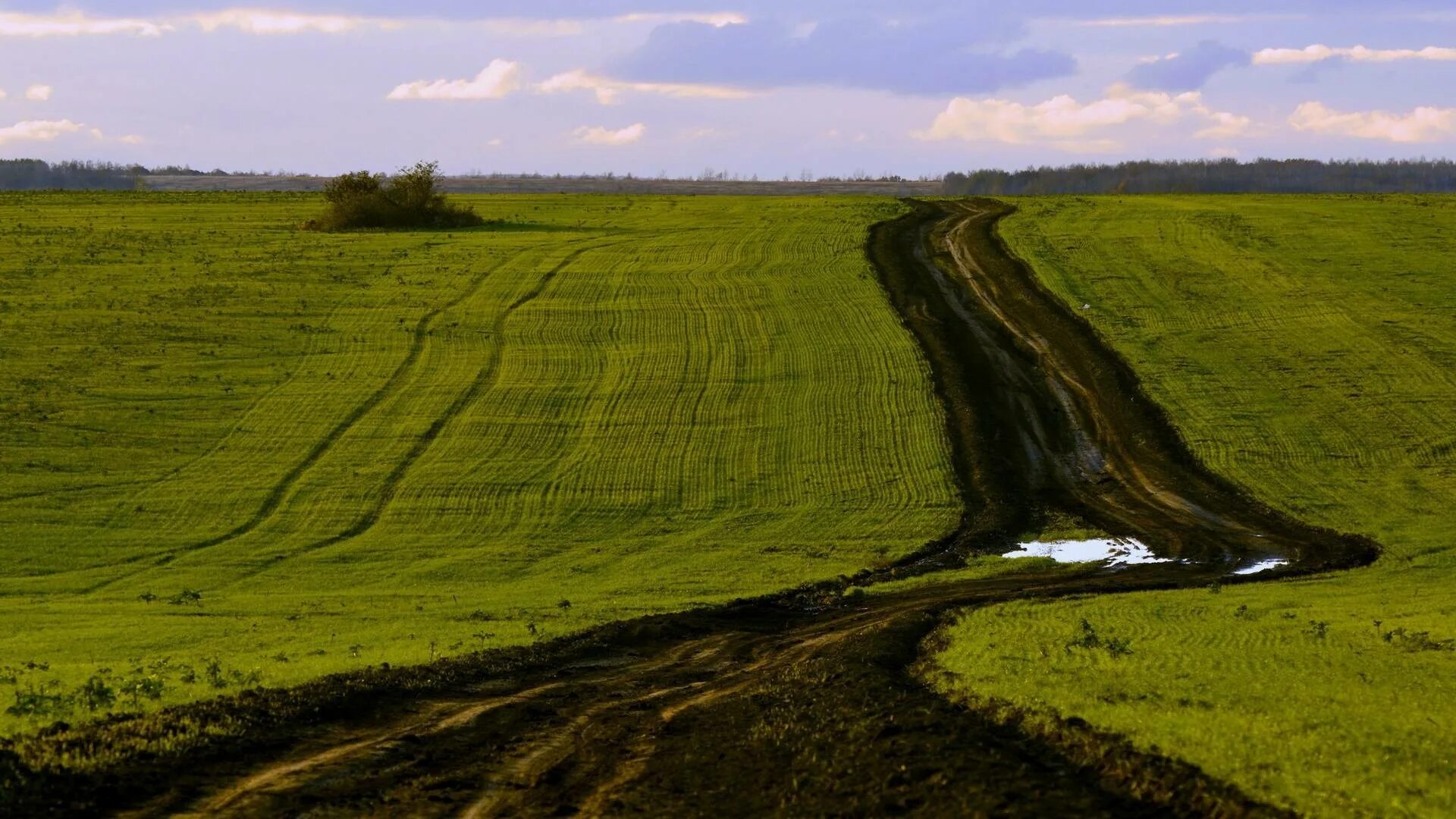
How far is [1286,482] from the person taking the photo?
125ft

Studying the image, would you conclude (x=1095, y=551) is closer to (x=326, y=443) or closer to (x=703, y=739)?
(x=703, y=739)

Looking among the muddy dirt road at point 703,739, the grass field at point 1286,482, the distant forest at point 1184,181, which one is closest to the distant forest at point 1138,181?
the distant forest at point 1184,181

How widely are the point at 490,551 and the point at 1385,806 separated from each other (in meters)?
22.9

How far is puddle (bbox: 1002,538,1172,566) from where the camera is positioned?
105 ft

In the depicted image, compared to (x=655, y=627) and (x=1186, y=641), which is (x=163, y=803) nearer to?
(x=655, y=627)

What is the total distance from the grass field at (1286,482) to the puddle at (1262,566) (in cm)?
192

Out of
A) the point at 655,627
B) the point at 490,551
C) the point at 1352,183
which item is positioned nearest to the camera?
the point at 655,627

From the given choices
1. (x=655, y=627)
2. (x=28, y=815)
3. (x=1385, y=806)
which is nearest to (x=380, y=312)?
(x=655, y=627)

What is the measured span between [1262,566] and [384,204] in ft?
200

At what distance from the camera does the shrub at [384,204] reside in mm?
80062

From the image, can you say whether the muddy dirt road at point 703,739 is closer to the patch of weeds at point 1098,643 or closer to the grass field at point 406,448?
the grass field at point 406,448

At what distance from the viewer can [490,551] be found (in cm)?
3195

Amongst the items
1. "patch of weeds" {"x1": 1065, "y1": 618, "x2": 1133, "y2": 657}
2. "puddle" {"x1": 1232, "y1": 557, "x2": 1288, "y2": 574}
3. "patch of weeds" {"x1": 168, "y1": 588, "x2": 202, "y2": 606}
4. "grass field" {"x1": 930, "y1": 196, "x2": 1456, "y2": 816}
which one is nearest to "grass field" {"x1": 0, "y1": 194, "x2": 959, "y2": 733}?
"patch of weeds" {"x1": 168, "y1": 588, "x2": 202, "y2": 606}

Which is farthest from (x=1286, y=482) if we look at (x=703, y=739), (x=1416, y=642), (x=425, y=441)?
(x=703, y=739)
